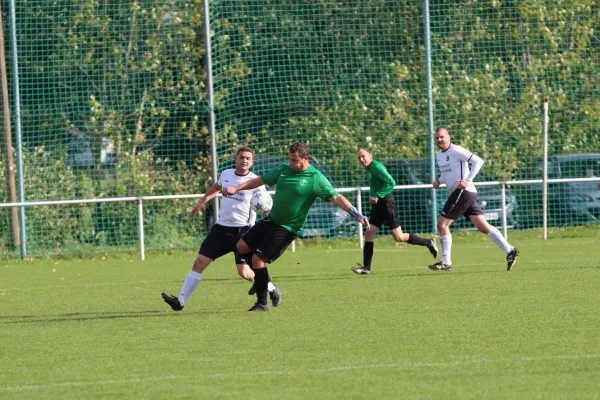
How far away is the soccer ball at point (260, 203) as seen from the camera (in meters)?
12.3

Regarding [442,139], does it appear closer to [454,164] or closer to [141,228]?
[454,164]

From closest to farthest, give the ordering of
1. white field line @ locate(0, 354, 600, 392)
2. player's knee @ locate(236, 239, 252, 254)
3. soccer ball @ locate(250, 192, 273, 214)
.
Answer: white field line @ locate(0, 354, 600, 392) → player's knee @ locate(236, 239, 252, 254) → soccer ball @ locate(250, 192, 273, 214)

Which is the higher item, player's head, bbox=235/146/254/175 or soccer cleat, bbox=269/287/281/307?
player's head, bbox=235/146/254/175

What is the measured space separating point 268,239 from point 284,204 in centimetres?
37

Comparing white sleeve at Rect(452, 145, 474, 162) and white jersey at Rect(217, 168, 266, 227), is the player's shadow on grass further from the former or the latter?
white sleeve at Rect(452, 145, 474, 162)

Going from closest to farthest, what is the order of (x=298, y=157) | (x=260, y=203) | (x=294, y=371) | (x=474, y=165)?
(x=294, y=371)
(x=298, y=157)
(x=260, y=203)
(x=474, y=165)

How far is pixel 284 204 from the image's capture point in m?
11.4

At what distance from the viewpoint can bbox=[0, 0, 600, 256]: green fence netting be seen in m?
22.2

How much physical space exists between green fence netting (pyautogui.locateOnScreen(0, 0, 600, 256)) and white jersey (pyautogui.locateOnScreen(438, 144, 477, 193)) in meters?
6.73

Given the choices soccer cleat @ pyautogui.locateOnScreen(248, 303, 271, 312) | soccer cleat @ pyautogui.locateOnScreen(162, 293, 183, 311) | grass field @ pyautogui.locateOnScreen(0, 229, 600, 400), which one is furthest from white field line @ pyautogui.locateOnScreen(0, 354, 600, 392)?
soccer cleat @ pyautogui.locateOnScreen(162, 293, 183, 311)

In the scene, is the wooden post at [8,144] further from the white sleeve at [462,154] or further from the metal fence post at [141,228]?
the white sleeve at [462,154]

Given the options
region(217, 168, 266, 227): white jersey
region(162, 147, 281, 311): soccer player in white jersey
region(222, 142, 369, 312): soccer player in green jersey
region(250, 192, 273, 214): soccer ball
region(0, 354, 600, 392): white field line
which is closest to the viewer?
region(0, 354, 600, 392): white field line

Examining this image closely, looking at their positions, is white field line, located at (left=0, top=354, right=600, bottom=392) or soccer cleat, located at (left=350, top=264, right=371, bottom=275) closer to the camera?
white field line, located at (left=0, top=354, right=600, bottom=392)

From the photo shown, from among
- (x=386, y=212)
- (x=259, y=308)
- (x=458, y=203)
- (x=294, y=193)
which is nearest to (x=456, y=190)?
(x=458, y=203)
